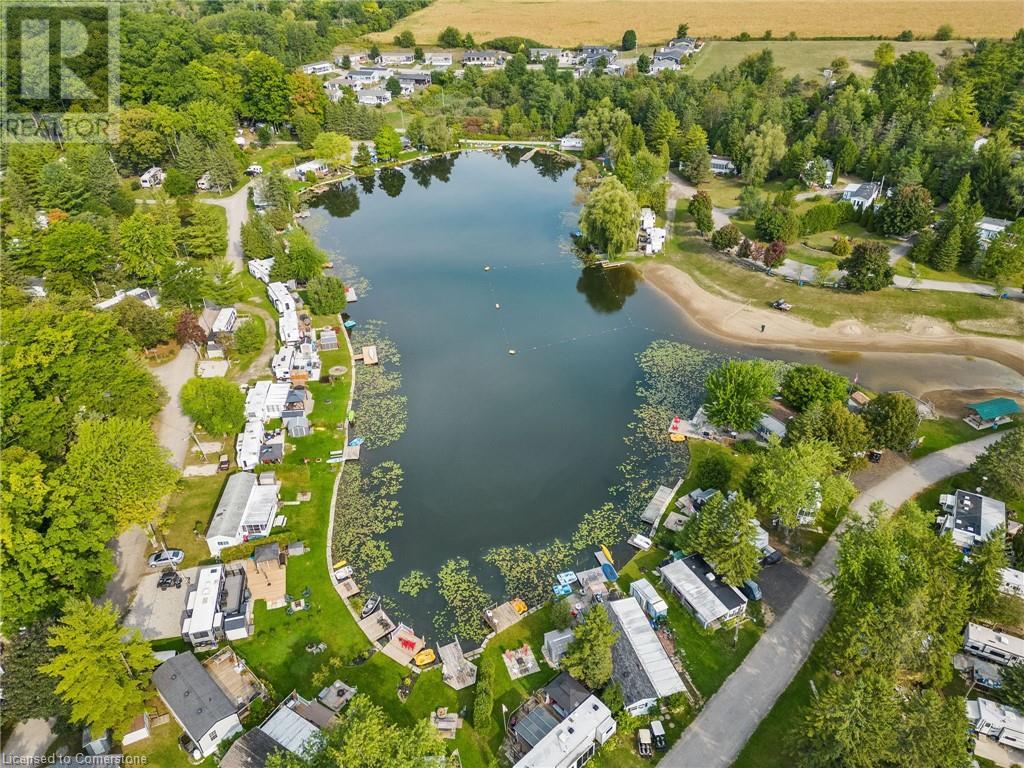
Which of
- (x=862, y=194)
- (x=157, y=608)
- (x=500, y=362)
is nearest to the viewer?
(x=157, y=608)

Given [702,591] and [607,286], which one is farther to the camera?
[607,286]

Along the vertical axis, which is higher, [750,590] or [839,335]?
[839,335]

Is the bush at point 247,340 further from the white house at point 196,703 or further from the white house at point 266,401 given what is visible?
the white house at point 196,703

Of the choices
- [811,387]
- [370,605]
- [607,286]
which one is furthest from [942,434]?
[370,605]

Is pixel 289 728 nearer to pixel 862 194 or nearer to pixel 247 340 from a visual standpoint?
pixel 247 340

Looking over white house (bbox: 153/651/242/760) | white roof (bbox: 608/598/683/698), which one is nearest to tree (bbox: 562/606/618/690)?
white roof (bbox: 608/598/683/698)

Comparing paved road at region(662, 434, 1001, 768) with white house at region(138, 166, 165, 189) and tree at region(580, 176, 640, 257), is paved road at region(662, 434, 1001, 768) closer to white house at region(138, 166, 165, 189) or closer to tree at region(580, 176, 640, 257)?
tree at region(580, 176, 640, 257)

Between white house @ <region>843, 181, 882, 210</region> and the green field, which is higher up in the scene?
the green field

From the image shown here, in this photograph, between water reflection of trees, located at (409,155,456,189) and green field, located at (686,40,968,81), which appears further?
green field, located at (686,40,968,81)
